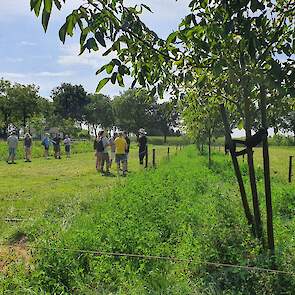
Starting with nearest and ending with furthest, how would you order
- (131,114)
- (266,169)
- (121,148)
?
(266,169)
(121,148)
(131,114)

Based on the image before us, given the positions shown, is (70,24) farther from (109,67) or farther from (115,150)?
(115,150)

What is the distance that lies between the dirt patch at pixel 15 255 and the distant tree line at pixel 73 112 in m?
33.3

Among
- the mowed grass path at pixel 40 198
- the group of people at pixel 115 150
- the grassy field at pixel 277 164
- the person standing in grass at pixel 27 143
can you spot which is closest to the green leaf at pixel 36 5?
the mowed grass path at pixel 40 198

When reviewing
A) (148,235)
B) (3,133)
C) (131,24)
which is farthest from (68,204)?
(3,133)

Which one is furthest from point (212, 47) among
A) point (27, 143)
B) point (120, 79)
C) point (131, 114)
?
point (131, 114)

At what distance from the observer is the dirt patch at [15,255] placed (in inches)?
213

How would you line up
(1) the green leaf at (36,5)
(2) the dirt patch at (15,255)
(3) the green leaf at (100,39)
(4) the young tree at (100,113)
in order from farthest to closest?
1. (4) the young tree at (100,113)
2. (2) the dirt patch at (15,255)
3. (3) the green leaf at (100,39)
4. (1) the green leaf at (36,5)

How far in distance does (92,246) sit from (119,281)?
853 millimetres

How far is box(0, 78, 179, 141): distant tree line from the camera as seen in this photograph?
63.2m

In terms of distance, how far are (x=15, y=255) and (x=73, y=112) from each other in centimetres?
10040

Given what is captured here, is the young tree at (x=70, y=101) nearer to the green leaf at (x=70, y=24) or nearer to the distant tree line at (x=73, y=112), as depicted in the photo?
the distant tree line at (x=73, y=112)

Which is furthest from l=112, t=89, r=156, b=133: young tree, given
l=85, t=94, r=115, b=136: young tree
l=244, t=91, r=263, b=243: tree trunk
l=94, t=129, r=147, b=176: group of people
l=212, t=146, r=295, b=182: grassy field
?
l=244, t=91, r=263, b=243: tree trunk

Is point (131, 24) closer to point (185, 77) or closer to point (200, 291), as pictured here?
point (185, 77)

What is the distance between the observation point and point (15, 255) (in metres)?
5.59
